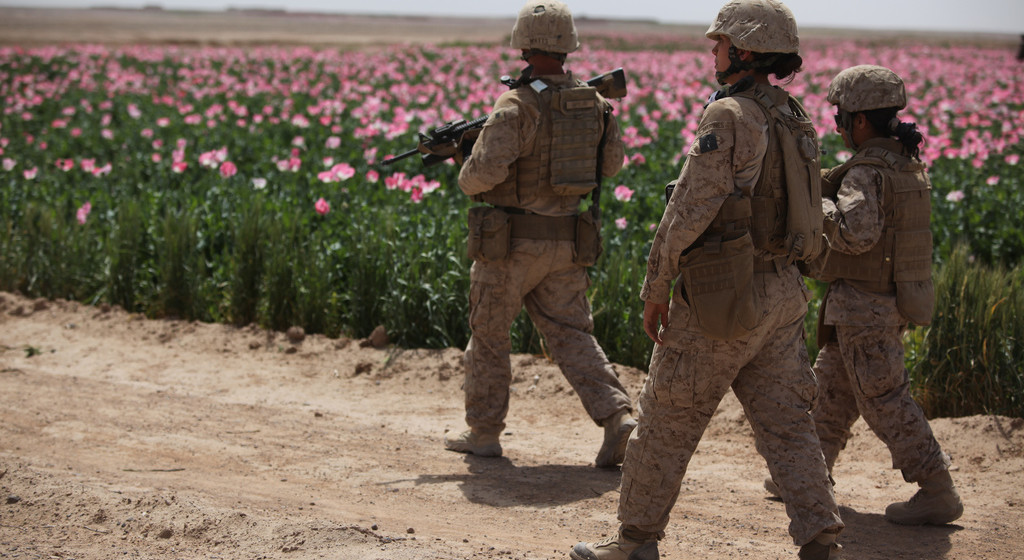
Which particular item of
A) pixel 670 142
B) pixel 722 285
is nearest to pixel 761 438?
pixel 722 285

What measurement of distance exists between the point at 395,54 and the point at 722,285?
71.4ft

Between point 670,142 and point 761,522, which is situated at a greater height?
point 670,142

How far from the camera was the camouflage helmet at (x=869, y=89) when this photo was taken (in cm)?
393

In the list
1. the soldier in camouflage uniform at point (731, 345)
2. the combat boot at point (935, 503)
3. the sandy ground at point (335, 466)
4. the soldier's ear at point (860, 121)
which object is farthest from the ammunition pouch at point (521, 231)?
the combat boot at point (935, 503)

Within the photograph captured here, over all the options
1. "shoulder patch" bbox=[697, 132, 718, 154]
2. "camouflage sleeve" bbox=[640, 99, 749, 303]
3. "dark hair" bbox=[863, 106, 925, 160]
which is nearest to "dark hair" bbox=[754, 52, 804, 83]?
"camouflage sleeve" bbox=[640, 99, 749, 303]

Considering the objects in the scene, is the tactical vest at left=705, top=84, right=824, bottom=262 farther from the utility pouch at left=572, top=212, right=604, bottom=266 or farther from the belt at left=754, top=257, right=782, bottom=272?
the utility pouch at left=572, top=212, right=604, bottom=266

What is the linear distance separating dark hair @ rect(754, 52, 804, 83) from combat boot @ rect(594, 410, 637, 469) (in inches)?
79.3

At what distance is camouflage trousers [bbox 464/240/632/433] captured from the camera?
4758 millimetres

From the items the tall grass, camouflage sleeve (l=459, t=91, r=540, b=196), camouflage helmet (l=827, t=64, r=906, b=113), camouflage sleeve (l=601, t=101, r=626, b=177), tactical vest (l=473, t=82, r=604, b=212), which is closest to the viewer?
camouflage helmet (l=827, t=64, r=906, b=113)

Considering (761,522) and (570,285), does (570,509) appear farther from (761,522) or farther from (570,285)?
(570,285)

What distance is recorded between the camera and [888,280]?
4.00m

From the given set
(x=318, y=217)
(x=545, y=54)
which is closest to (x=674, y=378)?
(x=545, y=54)

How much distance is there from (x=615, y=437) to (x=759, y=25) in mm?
2314

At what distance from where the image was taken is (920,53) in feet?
87.2
